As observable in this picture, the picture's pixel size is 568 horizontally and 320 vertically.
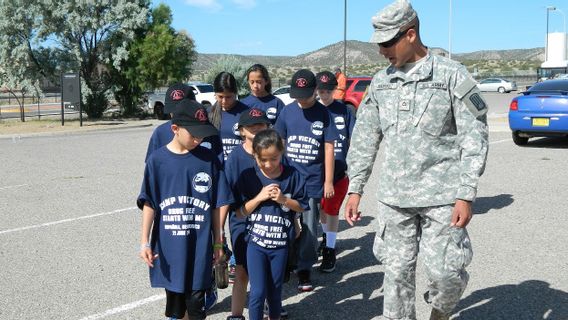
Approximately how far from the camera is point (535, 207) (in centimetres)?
767

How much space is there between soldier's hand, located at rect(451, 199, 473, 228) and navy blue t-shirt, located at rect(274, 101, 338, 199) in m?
1.99

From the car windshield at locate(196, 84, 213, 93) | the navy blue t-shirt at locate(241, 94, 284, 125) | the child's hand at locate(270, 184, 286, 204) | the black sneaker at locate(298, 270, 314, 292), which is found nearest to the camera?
the child's hand at locate(270, 184, 286, 204)

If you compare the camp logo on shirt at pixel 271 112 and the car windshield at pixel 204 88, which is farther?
the car windshield at pixel 204 88

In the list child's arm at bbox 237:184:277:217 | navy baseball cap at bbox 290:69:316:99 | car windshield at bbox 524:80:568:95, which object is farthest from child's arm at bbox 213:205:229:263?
car windshield at bbox 524:80:568:95

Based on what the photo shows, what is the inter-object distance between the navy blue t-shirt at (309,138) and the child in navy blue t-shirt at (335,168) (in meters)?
0.31

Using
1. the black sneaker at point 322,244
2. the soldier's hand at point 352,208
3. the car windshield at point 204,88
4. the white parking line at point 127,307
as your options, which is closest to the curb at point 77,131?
the car windshield at point 204,88

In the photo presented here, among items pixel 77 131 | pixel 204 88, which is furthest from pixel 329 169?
pixel 204 88

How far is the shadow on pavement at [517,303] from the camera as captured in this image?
419cm

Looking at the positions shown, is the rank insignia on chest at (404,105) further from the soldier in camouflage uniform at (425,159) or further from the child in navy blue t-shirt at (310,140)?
the child in navy blue t-shirt at (310,140)

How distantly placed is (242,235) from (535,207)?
16.7ft

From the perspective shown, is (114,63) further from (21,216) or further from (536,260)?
(536,260)

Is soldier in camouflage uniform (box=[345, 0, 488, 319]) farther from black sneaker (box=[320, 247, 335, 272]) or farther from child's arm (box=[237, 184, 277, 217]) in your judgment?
black sneaker (box=[320, 247, 335, 272])

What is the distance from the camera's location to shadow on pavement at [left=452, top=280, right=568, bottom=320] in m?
4.19

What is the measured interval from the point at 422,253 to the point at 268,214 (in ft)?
3.30
